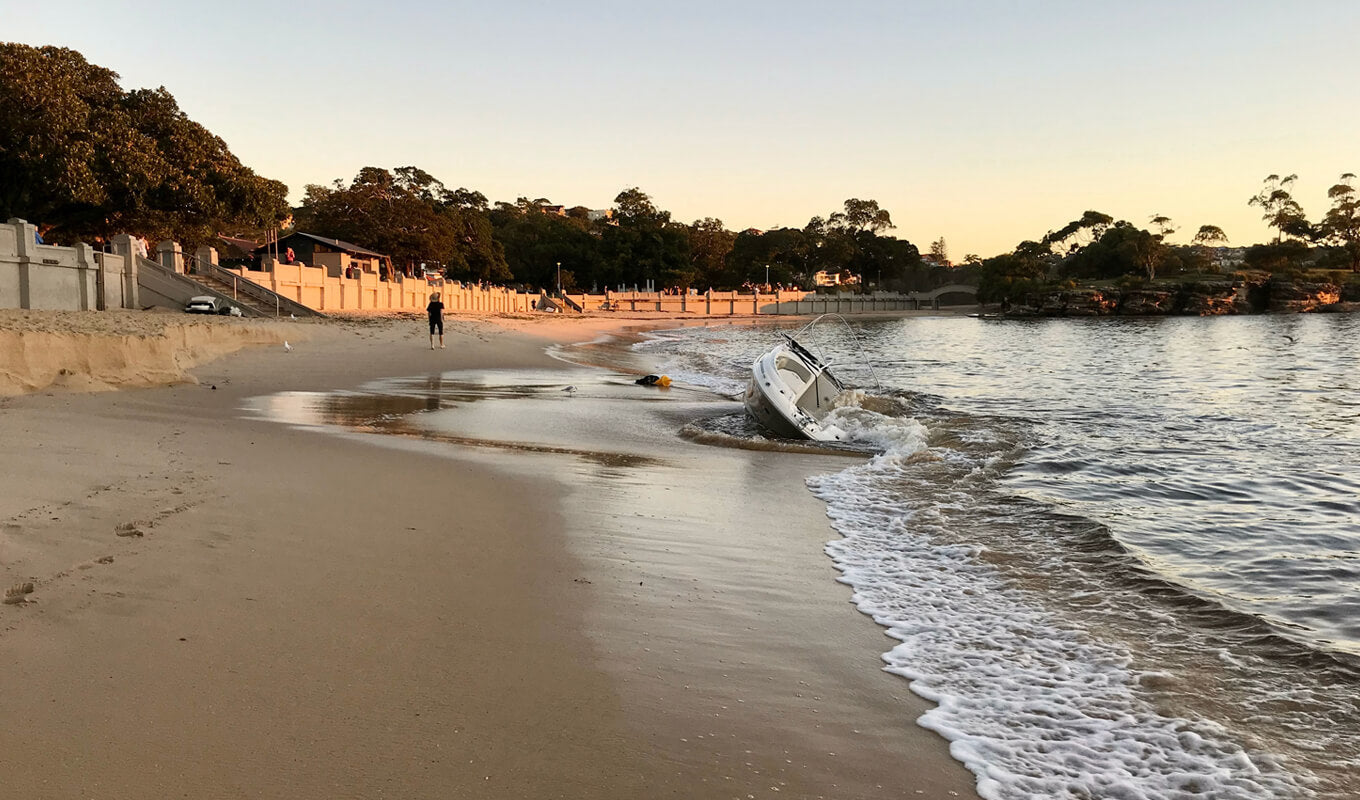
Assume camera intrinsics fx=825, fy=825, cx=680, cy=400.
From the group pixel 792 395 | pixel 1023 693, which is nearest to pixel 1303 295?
pixel 792 395

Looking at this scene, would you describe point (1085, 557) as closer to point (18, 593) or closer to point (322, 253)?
point (18, 593)

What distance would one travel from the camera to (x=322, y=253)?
5134cm

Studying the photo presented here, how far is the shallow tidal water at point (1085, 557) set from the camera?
11.4ft

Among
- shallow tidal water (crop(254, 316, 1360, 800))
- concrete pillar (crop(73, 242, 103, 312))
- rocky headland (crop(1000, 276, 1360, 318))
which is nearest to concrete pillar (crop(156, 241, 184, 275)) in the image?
concrete pillar (crop(73, 242, 103, 312))

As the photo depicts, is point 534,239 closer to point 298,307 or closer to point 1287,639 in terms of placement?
point 298,307

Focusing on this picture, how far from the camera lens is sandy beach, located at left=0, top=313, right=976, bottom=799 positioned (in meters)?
2.86

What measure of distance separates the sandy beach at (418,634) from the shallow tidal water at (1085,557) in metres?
0.49

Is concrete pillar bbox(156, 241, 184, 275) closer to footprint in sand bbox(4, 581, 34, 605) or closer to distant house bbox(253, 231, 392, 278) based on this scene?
distant house bbox(253, 231, 392, 278)

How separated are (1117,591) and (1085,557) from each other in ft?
2.58

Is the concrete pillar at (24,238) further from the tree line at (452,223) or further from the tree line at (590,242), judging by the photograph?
the tree line at (590,242)

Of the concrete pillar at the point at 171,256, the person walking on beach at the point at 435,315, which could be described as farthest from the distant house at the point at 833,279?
the person walking on beach at the point at 435,315

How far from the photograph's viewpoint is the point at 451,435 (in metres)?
11.0

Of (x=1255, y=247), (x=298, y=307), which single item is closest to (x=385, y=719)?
(x=298, y=307)

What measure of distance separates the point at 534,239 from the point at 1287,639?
109 metres
